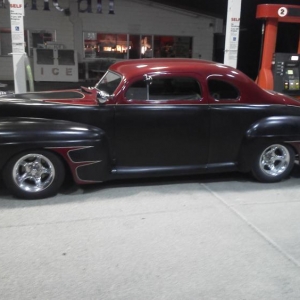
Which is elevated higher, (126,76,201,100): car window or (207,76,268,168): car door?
(126,76,201,100): car window

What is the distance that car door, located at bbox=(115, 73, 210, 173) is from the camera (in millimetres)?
4594

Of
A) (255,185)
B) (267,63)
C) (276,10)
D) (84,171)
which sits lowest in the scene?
(255,185)

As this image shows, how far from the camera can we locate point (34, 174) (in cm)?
435

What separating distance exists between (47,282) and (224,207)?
86.8 inches

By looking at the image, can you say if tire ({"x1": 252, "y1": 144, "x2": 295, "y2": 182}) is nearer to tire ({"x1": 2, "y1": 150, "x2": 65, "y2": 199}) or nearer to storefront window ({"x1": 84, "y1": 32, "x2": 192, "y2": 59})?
tire ({"x1": 2, "y1": 150, "x2": 65, "y2": 199})

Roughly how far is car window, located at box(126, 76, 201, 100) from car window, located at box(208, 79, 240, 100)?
18 cm

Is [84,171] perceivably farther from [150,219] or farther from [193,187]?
[193,187]

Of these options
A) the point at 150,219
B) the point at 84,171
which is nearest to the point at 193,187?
the point at 150,219

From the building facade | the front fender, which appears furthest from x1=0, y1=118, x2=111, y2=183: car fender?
the building facade

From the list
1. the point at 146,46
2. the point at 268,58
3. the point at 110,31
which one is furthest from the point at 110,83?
the point at 146,46

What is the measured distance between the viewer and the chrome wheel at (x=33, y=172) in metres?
4.29

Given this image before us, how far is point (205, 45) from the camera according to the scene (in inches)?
759

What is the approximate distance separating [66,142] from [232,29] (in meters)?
4.87

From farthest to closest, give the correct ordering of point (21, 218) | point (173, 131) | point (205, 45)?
point (205, 45)
point (173, 131)
point (21, 218)
